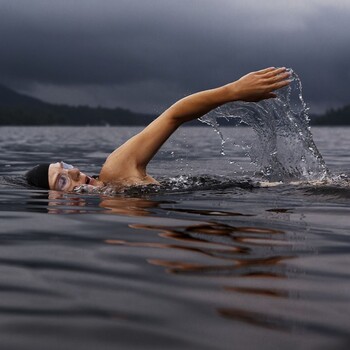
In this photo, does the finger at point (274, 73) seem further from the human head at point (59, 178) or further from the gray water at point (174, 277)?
the human head at point (59, 178)

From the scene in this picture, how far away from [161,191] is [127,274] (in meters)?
4.30

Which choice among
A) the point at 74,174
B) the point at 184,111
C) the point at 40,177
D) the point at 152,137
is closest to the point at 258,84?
the point at 184,111

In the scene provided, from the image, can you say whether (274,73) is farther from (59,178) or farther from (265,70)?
(59,178)

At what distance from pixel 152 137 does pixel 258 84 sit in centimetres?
142

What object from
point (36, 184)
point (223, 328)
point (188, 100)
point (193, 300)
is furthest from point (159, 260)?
point (36, 184)

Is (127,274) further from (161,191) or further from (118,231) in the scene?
(161,191)

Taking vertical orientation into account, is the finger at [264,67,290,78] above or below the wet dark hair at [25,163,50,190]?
above

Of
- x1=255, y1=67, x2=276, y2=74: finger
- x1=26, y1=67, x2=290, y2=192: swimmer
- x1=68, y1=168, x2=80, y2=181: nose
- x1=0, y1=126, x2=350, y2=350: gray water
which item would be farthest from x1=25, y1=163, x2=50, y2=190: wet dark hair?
x1=255, y1=67, x2=276, y2=74: finger

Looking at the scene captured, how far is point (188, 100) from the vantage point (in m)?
7.09

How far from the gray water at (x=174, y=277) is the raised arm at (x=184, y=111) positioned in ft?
4.26

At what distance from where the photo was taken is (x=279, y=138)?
30.3ft

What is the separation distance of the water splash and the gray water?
2.80m

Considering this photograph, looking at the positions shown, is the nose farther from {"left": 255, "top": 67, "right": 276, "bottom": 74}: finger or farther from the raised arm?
{"left": 255, "top": 67, "right": 276, "bottom": 74}: finger

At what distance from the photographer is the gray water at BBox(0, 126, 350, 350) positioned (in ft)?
7.91
